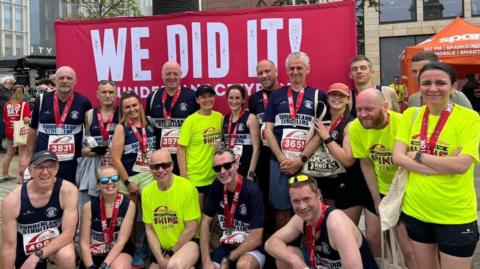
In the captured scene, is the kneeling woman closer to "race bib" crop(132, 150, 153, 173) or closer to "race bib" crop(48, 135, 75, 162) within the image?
"race bib" crop(132, 150, 153, 173)

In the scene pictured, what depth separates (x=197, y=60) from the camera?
5047mm

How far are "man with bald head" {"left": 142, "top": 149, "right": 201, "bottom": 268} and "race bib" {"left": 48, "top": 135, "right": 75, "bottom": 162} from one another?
3.21 ft

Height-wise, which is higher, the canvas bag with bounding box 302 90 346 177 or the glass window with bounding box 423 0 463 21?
the glass window with bounding box 423 0 463 21

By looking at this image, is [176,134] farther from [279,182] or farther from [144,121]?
[279,182]

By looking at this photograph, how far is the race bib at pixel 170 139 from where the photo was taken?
4.52m

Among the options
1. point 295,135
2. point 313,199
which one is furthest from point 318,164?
point 313,199

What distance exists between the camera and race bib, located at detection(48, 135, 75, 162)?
14.7 ft

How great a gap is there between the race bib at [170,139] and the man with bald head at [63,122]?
32.9 inches

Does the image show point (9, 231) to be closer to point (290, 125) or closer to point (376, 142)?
point (290, 125)

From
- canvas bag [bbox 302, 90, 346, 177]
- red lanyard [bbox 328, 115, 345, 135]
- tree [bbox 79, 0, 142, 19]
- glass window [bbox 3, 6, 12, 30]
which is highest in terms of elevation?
glass window [bbox 3, 6, 12, 30]

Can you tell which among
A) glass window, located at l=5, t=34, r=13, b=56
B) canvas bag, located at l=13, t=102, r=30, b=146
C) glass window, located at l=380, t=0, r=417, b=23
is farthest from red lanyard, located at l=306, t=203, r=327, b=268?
glass window, located at l=5, t=34, r=13, b=56

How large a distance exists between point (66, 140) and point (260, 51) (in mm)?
2182

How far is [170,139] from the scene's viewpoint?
178 inches

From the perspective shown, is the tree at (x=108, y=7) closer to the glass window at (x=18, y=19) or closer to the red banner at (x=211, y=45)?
the red banner at (x=211, y=45)
